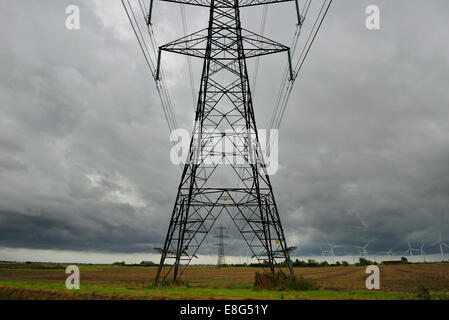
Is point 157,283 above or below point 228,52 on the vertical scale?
below

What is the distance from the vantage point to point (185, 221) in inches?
973

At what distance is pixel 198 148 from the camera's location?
24641mm
